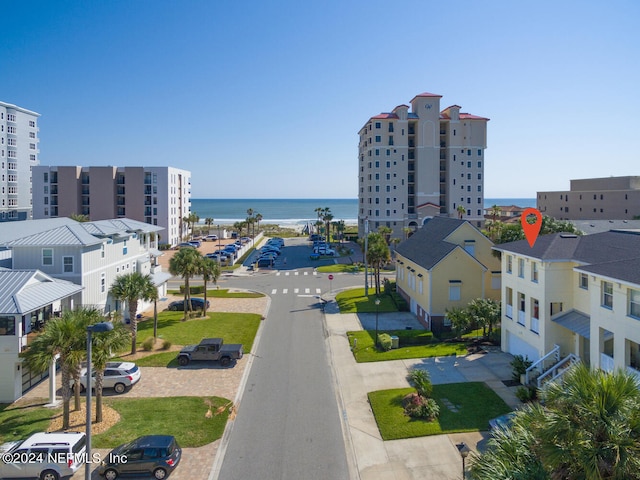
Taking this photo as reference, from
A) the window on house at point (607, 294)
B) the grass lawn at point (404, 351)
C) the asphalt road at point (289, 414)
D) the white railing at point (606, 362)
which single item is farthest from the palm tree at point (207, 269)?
the white railing at point (606, 362)

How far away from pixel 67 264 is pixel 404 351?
81.3ft

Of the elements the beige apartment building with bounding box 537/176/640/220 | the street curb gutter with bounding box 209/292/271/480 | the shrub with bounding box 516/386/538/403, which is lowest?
the street curb gutter with bounding box 209/292/271/480

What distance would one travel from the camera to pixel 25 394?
2373 cm

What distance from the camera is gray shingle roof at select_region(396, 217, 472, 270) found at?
36.3 m

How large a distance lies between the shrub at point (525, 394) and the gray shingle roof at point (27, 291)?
84.4ft

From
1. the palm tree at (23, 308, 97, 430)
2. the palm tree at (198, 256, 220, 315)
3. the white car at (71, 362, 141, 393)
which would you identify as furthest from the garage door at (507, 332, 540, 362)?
the palm tree at (198, 256, 220, 315)

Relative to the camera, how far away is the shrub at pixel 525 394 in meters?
21.2

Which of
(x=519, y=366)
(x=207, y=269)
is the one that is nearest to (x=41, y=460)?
(x=519, y=366)

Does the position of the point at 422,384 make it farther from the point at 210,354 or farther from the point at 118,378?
the point at 118,378

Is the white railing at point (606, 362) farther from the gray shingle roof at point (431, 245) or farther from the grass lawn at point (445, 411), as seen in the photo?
the gray shingle roof at point (431, 245)

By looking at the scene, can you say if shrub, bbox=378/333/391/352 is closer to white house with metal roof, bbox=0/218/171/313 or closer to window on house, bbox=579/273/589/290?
window on house, bbox=579/273/589/290

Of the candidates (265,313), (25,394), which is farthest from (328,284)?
(25,394)

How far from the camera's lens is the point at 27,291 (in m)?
24.8

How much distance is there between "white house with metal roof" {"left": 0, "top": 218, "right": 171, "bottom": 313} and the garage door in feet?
96.9
